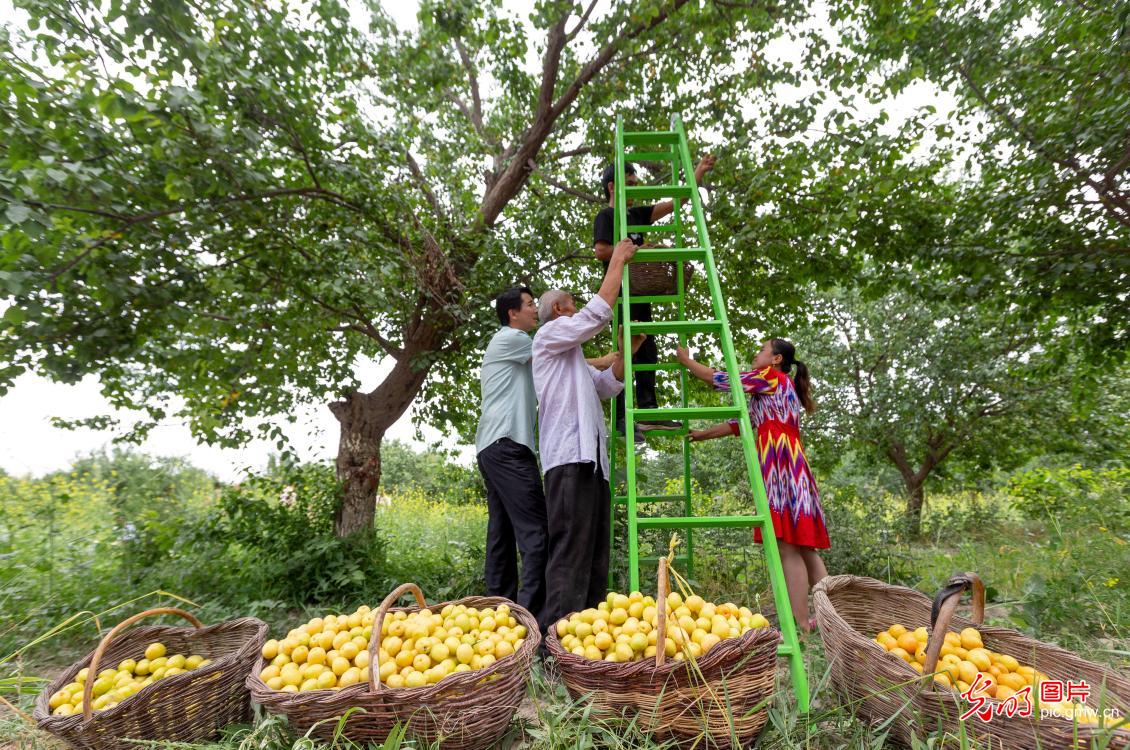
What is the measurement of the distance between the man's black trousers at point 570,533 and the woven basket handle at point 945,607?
1.60 metres

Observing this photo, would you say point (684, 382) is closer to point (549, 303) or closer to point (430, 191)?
point (549, 303)

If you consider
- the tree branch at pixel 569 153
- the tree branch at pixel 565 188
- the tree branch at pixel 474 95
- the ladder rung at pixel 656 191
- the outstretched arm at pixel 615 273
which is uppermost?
the tree branch at pixel 474 95

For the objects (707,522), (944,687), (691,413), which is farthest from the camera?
(691,413)

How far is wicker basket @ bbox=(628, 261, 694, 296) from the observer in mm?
3833

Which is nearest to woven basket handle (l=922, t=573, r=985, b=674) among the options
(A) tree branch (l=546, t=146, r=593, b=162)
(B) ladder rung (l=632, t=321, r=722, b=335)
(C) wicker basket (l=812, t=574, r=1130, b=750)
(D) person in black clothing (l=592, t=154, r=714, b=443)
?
(C) wicker basket (l=812, t=574, r=1130, b=750)

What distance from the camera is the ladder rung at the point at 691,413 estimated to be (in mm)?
2809

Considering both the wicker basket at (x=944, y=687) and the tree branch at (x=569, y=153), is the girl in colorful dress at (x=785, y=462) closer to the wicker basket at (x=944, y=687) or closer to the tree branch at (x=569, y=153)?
the wicker basket at (x=944, y=687)

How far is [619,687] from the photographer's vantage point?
1987 mm

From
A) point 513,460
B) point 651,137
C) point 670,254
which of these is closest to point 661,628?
point 513,460

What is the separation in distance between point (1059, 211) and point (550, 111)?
4.99 meters

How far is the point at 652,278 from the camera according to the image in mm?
3928

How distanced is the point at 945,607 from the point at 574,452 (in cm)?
179

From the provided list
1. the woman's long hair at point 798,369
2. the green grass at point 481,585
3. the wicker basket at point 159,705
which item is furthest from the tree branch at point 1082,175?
the wicker basket at point 159,705

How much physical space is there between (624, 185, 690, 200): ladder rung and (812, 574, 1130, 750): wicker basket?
262 centimetres
